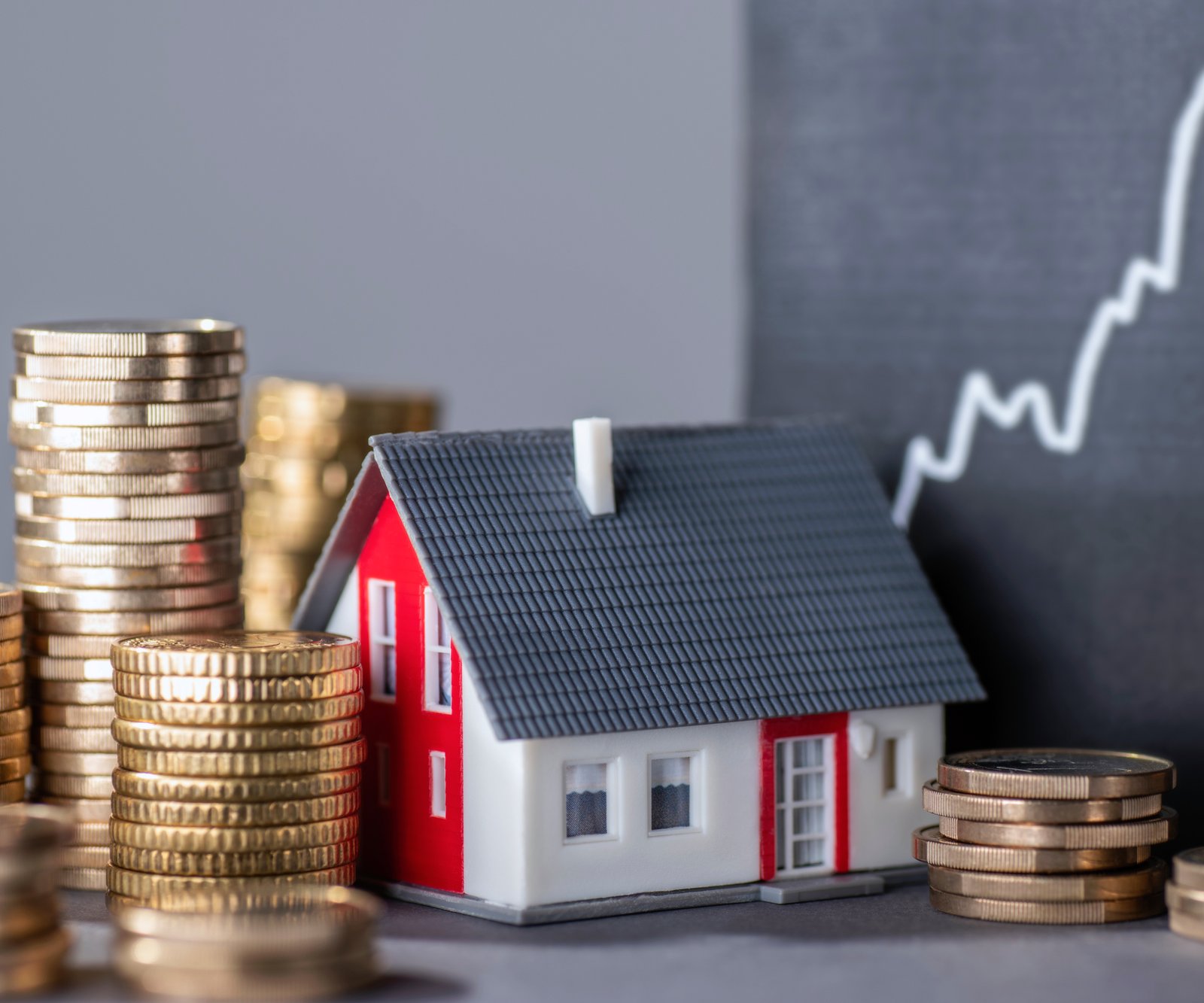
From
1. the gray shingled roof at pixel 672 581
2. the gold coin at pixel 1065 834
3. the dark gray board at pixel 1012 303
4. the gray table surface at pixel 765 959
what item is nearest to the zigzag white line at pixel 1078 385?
the dark gray board at pixel 1012 303

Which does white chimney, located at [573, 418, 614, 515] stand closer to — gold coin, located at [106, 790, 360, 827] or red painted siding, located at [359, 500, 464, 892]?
red painted siding, located at [359, 500, 464, 892]

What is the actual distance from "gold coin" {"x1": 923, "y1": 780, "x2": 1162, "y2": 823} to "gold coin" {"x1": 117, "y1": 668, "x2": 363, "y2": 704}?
6.32ft

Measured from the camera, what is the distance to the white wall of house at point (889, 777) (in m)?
7.64

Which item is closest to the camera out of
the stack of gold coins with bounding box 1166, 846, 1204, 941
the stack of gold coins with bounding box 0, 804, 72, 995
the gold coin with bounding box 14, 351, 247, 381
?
the stack of gold coins with bounding box 0, 804, 72, 995

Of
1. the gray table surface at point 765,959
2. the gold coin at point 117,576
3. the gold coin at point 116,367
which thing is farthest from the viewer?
the gold coin at point 117,576

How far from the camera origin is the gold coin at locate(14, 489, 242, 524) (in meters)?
7.62

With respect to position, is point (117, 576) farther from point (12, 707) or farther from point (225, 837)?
point (225, 837)

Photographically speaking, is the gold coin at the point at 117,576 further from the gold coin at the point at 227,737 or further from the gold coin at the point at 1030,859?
the gold coin at the point at 1030,859

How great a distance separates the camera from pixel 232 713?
6.95 m

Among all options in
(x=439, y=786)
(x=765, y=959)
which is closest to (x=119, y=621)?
(x=439, y=786)

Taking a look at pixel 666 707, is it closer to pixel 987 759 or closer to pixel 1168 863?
pixel 987 759

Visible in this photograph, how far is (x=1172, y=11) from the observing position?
793cm

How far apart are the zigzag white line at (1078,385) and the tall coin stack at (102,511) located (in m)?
2.40

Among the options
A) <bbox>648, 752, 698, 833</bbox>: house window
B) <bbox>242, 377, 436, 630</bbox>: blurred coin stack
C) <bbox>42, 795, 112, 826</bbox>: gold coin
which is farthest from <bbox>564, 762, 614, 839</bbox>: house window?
<bbox>242, 377, 436, 630</bbox>: blurred coin stack
